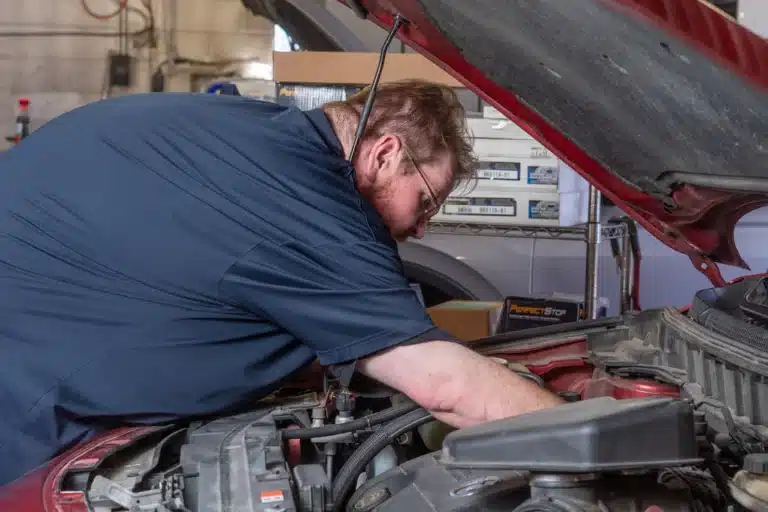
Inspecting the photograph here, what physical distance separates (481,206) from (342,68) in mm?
740

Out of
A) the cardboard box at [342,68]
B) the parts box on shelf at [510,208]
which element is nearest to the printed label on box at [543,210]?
the parts box on shelf at [510,208]

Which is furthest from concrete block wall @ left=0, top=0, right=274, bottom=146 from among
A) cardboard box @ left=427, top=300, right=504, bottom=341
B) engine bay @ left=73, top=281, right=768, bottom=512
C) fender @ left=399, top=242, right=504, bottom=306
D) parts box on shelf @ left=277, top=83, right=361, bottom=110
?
engine bay @ left=73, top=281, right=768, bottom=512

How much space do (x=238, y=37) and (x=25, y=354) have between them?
3.84m

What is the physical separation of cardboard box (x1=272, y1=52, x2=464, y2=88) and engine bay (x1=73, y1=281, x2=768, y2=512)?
1.59 m

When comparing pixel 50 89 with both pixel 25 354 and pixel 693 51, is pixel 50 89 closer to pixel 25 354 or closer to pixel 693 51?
pixel 25 354

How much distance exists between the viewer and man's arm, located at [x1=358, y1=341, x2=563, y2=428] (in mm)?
1111

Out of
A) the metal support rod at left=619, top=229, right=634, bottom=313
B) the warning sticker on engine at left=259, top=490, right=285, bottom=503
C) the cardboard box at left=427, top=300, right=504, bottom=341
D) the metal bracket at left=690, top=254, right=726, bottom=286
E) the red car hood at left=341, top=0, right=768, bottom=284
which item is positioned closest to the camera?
the warning sticker on engine at left=259, top=490, right=285, bottom=503

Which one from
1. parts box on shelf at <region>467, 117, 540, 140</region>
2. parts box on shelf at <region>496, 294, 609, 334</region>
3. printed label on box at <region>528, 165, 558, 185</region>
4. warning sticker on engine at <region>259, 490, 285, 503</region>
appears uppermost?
parts box on shelf at <region>467, 117, 540, 140</region>

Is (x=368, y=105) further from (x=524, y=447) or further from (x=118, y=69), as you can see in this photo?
(x=118, y=69)

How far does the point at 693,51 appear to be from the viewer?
42.3 inches

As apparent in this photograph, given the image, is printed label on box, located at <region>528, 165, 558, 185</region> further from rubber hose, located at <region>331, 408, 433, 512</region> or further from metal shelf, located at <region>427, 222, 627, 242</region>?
rubber hose, located at <region>331, 408, 433, 512</region>

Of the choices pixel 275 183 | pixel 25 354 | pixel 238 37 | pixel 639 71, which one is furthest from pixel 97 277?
pixel 238 37

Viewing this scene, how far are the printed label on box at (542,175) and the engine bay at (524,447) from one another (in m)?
1.41

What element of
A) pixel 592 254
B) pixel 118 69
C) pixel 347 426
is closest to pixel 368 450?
pixel 347 426
